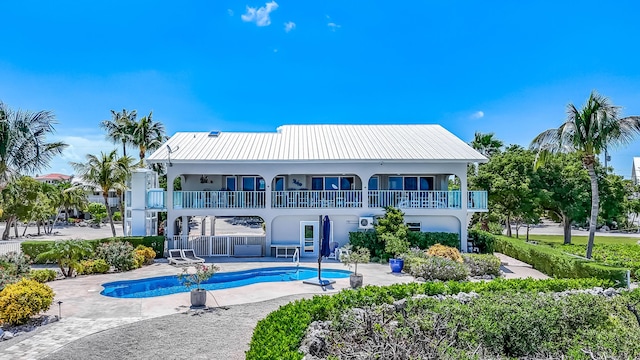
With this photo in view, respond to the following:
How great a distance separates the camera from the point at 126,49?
1955 cm

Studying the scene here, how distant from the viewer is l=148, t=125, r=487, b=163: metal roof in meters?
21.2

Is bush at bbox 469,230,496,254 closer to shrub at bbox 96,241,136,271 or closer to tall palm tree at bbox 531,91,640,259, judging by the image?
tall palm tree at bbox 531,91,640,259

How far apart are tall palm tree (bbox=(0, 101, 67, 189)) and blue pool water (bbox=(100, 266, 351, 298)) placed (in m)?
8.07

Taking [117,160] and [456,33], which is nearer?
[456,33]

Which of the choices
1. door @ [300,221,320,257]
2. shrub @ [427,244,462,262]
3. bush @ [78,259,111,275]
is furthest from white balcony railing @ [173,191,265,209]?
shrub @ [427,244,462,262]

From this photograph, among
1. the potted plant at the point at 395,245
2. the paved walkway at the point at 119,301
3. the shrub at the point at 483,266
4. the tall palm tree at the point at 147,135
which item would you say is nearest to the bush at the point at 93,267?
the paved walkway at the point at 119,301

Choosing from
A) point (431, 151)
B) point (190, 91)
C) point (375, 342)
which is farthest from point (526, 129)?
point (375, 342)

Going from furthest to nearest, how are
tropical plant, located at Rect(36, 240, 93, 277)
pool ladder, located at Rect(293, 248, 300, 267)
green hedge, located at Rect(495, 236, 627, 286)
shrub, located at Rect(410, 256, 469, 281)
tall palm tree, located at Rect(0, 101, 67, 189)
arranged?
pool ladder, located at Rect(293, 248, 300, 267)
tall palm tree, located at Rect(0, 101, 67, 189)
tropical plant, located at Rect(36, 240, 93, 277)
shrub, located at Rect(410, 256, 469, 281)
green hedge, located at Rect(495, 236, 627, 286)

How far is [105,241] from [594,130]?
22.8 meters

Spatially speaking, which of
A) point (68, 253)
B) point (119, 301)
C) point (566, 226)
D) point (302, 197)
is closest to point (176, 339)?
point (119, 301)

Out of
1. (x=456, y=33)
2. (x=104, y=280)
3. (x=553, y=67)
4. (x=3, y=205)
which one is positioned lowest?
(x=104, y=280)

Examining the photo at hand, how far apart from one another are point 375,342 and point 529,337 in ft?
11.5

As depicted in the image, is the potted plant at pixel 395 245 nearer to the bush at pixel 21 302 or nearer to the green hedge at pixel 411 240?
the green hedge at pixel 411 240

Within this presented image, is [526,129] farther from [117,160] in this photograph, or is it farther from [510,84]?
[117,160]
